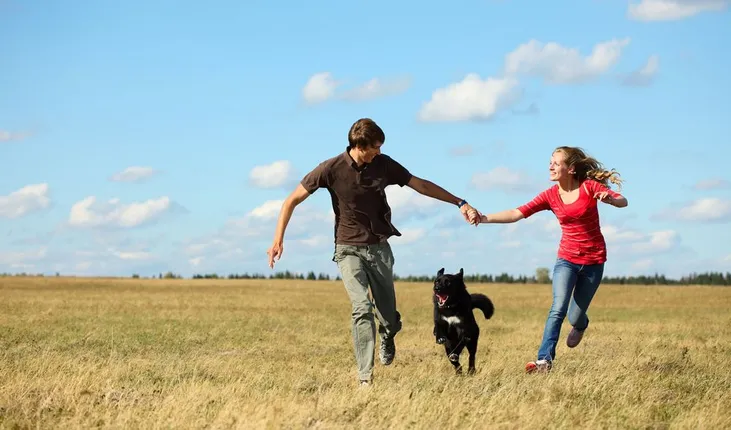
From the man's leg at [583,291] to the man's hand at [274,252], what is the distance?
3.76 meters

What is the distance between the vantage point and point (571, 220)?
35.2ft

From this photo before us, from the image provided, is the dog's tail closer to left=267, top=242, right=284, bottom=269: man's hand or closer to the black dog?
the black dog

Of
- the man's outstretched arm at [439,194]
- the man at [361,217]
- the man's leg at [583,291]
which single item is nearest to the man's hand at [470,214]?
the man's outstretched arm at [439,194]

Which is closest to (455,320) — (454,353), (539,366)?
(454,353)

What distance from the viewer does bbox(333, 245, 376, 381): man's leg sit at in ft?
31.7

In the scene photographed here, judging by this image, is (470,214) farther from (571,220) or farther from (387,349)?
(387,349)

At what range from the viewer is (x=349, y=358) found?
14117 millimetres

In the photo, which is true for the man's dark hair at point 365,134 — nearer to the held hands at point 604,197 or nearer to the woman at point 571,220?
the woman at point 571,220

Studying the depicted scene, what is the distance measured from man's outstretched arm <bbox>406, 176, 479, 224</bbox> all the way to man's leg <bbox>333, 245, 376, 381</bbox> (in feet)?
3.43

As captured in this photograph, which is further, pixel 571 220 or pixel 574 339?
pixel 574 339

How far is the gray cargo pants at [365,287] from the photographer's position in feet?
31.7

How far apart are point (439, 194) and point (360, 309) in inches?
66.8

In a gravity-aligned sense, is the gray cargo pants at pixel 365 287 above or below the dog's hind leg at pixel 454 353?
above

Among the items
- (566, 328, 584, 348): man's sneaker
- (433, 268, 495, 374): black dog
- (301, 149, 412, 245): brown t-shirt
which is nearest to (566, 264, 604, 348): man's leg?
(566, 328, 584, 348): man's sneaker
